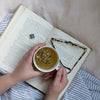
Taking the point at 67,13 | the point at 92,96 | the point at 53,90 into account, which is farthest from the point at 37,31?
the point at 92,96

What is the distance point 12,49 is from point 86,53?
0.32m

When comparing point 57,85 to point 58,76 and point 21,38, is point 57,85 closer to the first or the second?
point 58,76

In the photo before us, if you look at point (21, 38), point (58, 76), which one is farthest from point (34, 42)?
point (58, 76)

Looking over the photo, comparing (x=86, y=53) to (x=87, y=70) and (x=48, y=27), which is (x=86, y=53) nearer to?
(x=87, y=70)

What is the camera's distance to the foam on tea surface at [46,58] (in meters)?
0.74

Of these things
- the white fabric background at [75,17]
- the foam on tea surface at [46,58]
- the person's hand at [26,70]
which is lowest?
the person's hand at [26,70]

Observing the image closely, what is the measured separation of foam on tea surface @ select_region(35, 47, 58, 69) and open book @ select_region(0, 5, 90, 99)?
71 mm

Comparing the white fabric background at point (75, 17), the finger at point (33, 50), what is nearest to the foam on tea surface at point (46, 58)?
the finger at point (33, 50)

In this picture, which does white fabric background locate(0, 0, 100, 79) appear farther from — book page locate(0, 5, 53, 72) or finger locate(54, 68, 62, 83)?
finger locate(54, 68, 62, 83)

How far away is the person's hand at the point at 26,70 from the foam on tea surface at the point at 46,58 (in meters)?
0.03

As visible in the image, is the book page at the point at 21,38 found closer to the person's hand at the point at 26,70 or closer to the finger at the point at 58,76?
the person's hand at the point at 26,70

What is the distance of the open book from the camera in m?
0.78

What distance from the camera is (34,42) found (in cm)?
80

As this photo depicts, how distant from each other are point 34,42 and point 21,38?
58mm
